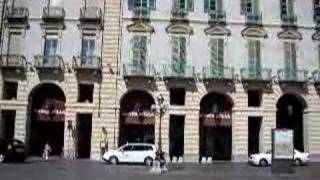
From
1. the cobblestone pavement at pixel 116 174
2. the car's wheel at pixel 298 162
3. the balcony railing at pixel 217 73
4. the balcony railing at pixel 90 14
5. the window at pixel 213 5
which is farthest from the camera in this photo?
the window at pixel 213 5

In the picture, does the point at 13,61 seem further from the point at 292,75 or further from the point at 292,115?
the point at 292,115

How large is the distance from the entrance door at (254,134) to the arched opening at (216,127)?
1.59 metres

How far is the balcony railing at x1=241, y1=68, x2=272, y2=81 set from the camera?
41.9m

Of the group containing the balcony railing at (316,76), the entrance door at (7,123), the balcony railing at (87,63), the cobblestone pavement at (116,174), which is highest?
the balcony railing at (87,63)

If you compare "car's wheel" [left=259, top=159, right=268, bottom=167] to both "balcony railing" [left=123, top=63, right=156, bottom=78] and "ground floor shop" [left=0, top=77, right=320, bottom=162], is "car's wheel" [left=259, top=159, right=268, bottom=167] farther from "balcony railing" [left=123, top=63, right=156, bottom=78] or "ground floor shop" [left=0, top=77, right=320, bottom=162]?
"balcony railing" [left=123, top=63, right=156, bottom=78]

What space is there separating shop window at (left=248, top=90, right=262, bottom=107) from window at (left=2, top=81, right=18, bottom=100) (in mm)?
18336

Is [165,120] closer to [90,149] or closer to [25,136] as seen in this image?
[90,149]

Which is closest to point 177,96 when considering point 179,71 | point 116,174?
point 179,71

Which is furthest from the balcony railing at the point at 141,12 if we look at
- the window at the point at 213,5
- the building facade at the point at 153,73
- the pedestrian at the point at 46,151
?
the pedestrian at the point at 46,151

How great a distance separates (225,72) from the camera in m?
42.0

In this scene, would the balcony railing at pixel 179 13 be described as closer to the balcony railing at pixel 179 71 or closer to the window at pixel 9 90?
the balcony railing at pixel 179 71

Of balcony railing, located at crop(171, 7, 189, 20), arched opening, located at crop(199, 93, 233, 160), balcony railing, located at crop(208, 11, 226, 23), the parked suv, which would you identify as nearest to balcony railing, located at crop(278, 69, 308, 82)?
arched opening, located at crop(199, 93, 233, 160)

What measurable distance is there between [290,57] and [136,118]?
1310 centimetres

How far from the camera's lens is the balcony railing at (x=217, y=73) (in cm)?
4172
